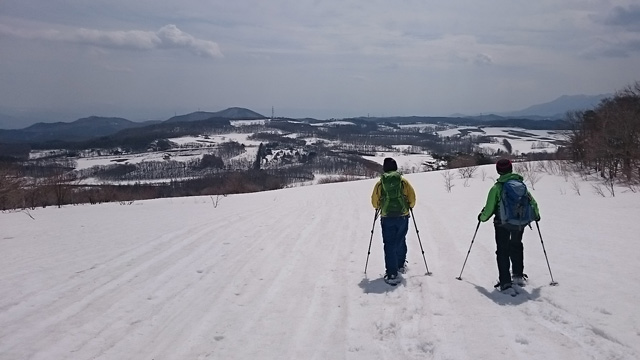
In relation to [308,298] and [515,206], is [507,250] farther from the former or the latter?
[308,298]

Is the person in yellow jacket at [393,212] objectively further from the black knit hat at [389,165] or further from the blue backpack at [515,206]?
the blue backpack at [515,206]

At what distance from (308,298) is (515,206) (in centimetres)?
330

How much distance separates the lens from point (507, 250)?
604 cm

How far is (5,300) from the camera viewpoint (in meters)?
6.11

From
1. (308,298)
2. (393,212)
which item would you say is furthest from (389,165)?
(308,298)

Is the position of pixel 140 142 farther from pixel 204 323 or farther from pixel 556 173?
pixel 204 323

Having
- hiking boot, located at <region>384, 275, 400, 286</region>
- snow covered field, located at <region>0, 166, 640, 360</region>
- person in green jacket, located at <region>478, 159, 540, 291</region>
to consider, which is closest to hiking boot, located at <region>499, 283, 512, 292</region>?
person in green jacket, located at <region>478, 159, 540, 291</region>

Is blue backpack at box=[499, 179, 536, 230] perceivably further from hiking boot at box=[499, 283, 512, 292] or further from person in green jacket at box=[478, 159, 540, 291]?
hiking boot at box=[499, 283, 512, 292]

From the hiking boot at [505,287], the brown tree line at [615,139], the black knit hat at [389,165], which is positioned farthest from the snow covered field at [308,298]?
the brown tree line at [615,139]

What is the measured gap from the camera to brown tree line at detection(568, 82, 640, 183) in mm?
24906

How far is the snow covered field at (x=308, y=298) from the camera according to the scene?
4.61 meters

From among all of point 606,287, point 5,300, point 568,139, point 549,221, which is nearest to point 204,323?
point 5,300

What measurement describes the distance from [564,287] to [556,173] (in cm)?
3141

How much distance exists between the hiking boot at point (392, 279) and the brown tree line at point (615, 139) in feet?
69.3
